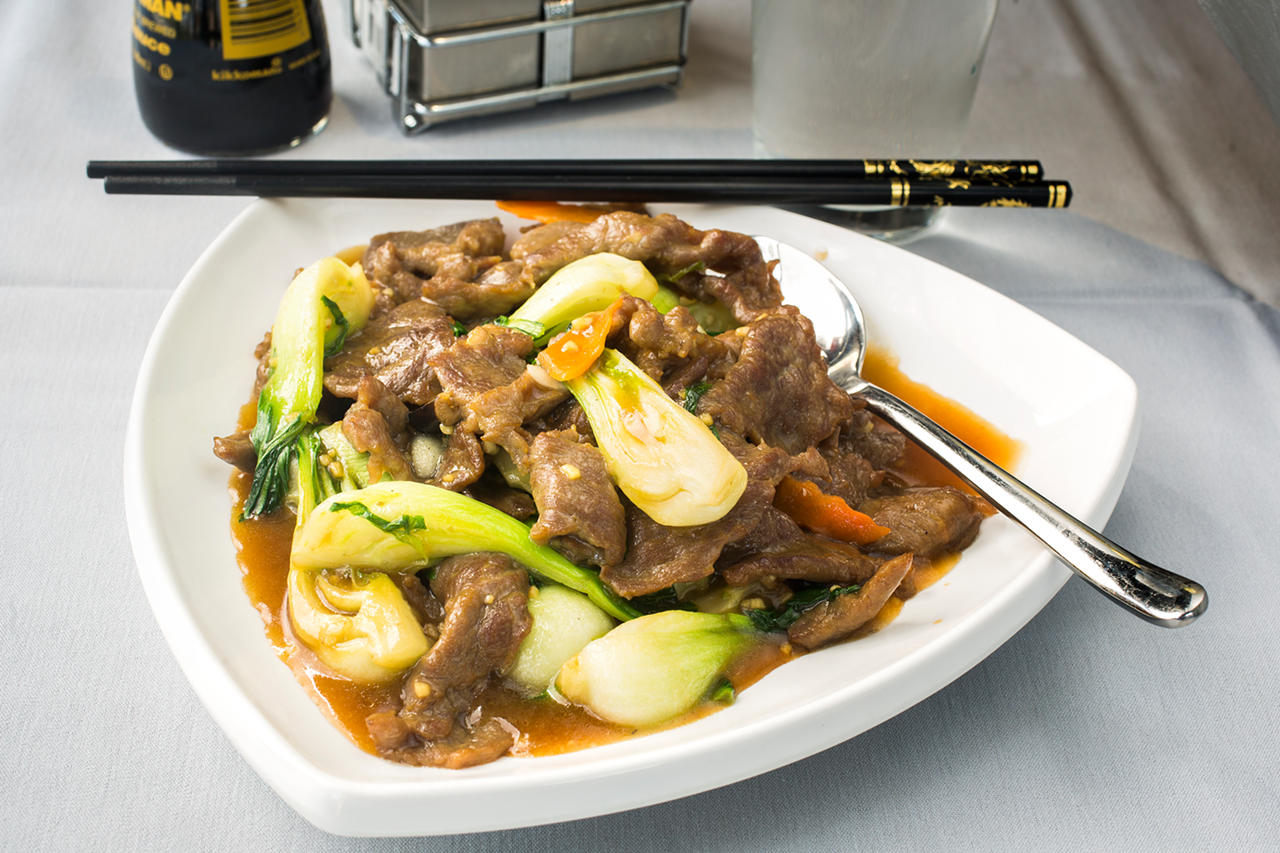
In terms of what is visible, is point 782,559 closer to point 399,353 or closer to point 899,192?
point 399,353

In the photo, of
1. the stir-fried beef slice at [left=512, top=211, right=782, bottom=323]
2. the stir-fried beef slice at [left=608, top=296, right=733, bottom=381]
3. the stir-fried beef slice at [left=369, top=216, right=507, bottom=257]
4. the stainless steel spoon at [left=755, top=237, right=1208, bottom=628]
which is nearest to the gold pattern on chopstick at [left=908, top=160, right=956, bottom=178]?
the stainless steel spoon at [left=755, top=237, right=1208, bottom=628]

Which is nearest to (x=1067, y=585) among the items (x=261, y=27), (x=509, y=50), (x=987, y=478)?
(x=987, y=478)

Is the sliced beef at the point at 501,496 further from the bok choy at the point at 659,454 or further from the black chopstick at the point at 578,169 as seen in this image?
the black chopstick at the point at 578,169

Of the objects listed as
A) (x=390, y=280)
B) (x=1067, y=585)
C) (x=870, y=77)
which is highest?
(x=870, y=77)

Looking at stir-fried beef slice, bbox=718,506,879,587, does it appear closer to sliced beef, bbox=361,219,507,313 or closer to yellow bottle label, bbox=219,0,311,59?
sliced beef, bbox=361,219,507,313

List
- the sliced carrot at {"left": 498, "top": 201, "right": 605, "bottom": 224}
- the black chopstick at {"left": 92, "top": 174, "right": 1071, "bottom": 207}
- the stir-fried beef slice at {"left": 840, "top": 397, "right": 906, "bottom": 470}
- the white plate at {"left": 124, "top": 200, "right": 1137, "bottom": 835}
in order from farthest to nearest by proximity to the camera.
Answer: the sliced carrot at {"left": 498, "top": 201, "right": 605, "bottom": 224} < the black chopstick at {"left": 92, "top": 174, "right": 1071, "bottom": 207} < the stir-fried beef slice at {"left": 840, "top": 397, "right": 906, "bottom": 470} < the white plate at {"left": 124, "top": 200, "right": 1137, "bottom": 835}

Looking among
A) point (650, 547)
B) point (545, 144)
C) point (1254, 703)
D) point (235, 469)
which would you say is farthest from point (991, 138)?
point (235, 469)
